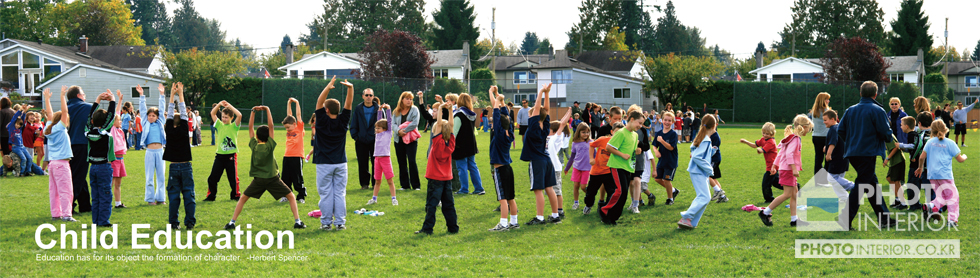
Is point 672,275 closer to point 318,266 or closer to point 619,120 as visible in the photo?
point 318,266

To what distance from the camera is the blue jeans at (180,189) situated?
23.7ft

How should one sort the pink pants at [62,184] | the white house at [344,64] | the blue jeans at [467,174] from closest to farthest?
the pink pants at [62,184] < the blue jeans at [467,174] < the white house at [344,64]

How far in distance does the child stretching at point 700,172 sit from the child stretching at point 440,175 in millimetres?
2637

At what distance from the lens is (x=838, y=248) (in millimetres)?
6395

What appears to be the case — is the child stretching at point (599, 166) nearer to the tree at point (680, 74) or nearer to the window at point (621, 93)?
the tree at point (680, 74)

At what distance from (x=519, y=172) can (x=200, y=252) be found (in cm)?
849

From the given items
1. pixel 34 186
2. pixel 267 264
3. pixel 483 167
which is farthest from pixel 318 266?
pixel 483 167

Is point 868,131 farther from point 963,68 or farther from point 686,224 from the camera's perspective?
point 963,68

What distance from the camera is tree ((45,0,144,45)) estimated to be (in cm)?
6644

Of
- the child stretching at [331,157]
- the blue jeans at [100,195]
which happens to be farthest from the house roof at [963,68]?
the blue jeans at [100,195]

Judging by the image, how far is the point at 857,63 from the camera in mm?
48844

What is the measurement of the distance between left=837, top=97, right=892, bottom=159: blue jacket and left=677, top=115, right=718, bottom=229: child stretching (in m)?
1.43

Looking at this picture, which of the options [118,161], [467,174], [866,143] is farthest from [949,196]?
[118,161]


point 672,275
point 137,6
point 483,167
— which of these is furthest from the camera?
point 137,6
